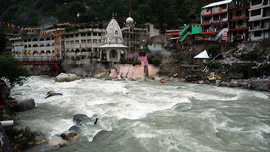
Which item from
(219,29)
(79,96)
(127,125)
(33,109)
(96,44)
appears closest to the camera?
(127,125)

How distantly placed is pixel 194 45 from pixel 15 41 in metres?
48.9

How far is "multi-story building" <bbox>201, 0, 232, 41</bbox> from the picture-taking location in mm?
38094

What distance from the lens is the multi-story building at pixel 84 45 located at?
43219 mm

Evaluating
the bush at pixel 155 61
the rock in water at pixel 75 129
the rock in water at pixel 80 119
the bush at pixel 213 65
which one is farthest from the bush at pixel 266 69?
the rock in water at pixel 75 129

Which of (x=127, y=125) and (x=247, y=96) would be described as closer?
(x=127, y=125)

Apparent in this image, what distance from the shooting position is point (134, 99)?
19.6 meters

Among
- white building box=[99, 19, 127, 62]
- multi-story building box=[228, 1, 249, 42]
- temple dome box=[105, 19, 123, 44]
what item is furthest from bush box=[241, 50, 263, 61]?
temple dome box=[105, 19, 123, 44]

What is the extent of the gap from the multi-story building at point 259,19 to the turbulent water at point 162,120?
16.4 meters

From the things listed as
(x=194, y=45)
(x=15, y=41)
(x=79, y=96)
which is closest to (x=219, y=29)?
(x=194, y=45)

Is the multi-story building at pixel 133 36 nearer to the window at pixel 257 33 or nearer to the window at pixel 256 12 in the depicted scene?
the window at pixel 256 12

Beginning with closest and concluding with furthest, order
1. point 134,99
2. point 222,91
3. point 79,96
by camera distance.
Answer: point 134,99, point 79,96, point 222,91

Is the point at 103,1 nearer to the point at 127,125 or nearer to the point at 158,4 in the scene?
the point at 158,4

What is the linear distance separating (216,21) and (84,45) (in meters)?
27.3

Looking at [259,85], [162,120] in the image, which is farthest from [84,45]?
[162,120]
